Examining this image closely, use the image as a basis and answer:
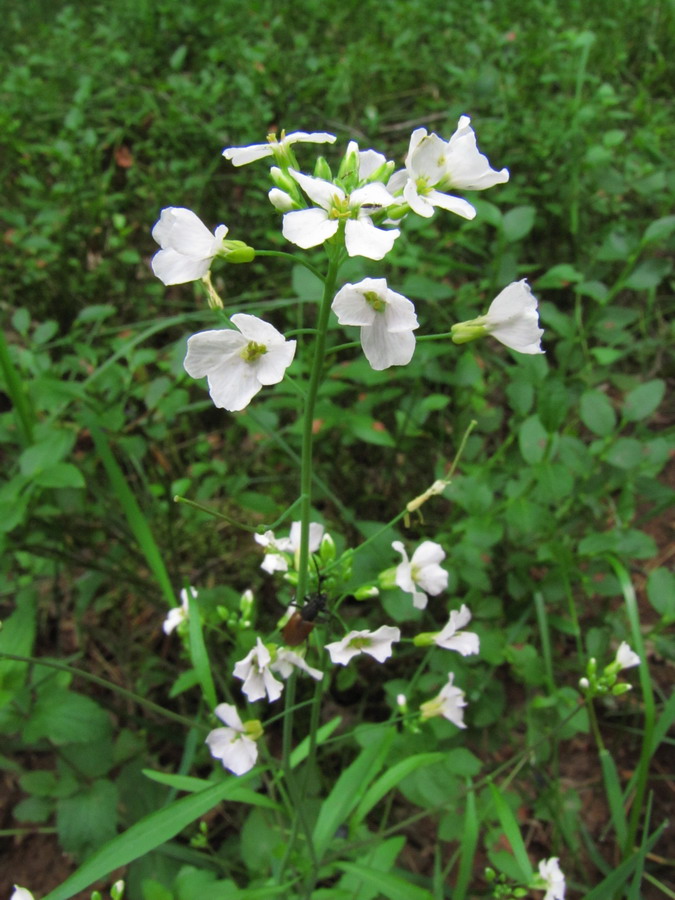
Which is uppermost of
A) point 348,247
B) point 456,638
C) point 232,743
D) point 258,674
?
point 348,247

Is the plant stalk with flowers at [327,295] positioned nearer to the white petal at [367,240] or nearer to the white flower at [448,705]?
the white petal at [367,240]

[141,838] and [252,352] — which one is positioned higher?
[252,352]

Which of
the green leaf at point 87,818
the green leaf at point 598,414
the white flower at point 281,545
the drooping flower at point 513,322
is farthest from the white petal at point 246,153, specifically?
the green leaf at point 87,818

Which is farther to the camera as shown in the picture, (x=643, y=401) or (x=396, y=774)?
(x=643, y=401)

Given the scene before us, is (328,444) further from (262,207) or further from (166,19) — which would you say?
(166,19)

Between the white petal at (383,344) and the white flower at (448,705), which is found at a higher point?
the white petal at (383,344)

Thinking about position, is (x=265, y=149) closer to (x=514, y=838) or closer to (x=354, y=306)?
(x=354, y=306)

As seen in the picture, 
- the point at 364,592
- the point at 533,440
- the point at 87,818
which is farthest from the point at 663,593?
the point at 87,818
